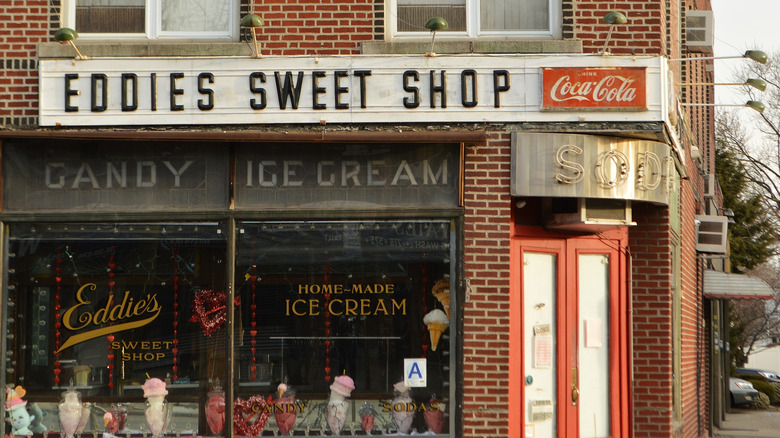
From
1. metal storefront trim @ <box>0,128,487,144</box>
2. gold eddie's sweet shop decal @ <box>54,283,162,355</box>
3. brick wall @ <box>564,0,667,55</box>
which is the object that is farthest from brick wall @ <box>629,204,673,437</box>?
gold eddie's sweet shop decal @ <box>54,283,162,355</box>

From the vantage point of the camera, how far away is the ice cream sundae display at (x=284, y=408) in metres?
9.55

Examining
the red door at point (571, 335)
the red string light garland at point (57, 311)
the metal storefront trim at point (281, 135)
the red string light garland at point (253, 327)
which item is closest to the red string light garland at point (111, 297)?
the red string light garland at point (57, 311)

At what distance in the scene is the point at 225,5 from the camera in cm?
994

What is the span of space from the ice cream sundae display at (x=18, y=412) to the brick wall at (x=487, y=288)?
435 centimetres

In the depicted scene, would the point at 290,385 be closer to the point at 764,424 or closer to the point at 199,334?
the point at 199,334

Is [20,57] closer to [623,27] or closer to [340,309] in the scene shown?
[340,309]

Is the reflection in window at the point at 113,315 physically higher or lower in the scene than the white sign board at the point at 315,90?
lower

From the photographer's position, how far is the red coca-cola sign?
9.38m

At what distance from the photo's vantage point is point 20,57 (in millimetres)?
9773

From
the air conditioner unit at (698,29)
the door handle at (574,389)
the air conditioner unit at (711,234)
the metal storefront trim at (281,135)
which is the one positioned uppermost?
the air conditioner unit at (698,29)

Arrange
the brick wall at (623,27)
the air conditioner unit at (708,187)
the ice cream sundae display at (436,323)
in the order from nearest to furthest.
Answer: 1. the ice cream sundae display at (436,323)
2. the brick wall at (623,27)
3. the air conditioner unit at (708,187)

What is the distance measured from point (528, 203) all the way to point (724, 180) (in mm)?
22703

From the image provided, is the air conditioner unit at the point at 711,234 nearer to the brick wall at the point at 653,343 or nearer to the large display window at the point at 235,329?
the brick wall at the point at 653,343

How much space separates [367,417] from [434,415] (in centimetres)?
67
